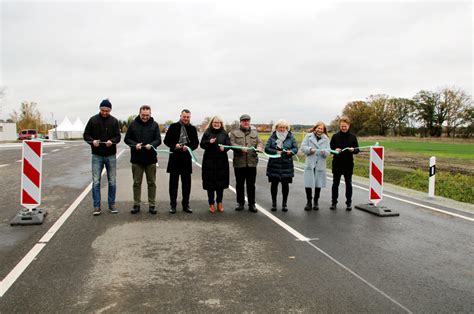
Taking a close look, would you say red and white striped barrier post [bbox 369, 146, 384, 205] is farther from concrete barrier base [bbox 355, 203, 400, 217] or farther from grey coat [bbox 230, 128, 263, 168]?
grey coat [bbox 230, 128, 263, 168]

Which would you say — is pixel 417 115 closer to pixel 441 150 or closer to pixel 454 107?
pixel 454 107

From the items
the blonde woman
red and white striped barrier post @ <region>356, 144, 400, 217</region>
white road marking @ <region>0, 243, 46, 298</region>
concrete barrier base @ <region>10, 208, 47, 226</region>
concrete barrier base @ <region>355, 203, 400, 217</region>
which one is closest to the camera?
white road marking @ <region>0, 243, 46, 298</region>

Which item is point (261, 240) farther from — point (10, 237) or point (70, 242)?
point (10, 237)

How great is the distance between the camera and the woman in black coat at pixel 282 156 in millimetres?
7953

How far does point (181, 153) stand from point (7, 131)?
75124mm

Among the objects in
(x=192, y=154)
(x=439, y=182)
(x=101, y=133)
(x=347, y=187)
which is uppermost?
(x=101, y=133)

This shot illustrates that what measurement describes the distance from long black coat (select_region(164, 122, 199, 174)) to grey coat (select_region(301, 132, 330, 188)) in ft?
7.89

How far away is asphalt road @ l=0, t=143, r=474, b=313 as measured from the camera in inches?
148

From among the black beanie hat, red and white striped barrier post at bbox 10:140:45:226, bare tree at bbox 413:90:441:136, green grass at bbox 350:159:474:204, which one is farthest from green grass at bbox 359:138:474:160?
bare tree at bbox 413:90:441:136

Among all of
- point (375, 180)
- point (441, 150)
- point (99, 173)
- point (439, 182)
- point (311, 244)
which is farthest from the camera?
point (441, 150)

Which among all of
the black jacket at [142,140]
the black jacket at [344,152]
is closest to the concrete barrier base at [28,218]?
the black jacket at [142,140]

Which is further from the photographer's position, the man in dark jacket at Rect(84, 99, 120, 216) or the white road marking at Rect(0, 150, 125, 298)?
the man in dark jacket at Rect(84, 99, 120, 216)

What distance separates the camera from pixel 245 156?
7.91 m

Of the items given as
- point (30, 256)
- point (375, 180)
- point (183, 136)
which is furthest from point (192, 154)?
point (375, 180)
